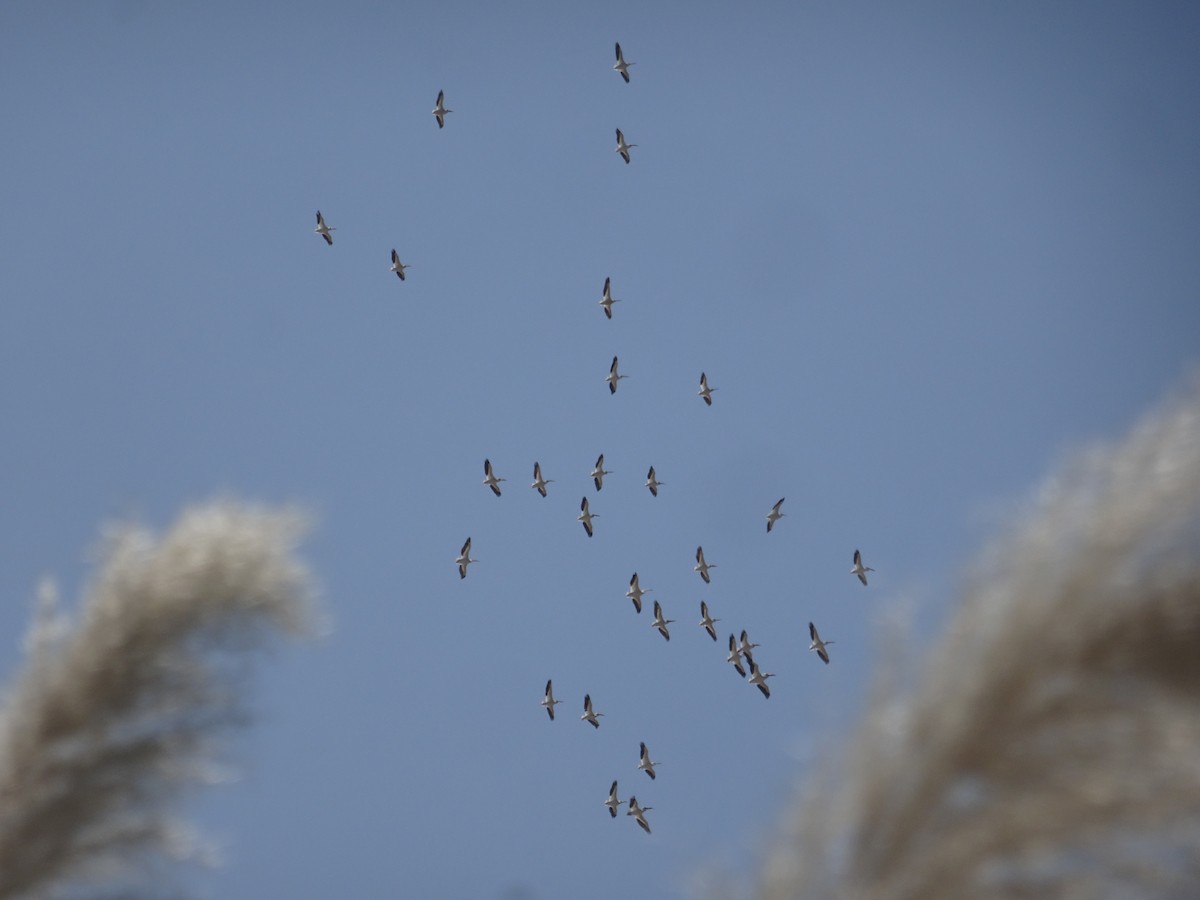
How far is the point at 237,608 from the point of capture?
2354mm

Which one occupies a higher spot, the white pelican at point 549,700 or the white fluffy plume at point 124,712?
the white pelican at point 549,700

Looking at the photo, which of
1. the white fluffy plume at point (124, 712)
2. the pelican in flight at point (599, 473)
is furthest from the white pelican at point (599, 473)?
the white fluffy plume at point (124, 712)

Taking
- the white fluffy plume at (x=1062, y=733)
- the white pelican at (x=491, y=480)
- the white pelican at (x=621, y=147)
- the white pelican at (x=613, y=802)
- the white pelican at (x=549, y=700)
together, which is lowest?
the white fluffy plume at (x=1062, y=733)

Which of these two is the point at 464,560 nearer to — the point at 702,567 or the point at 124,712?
the point at 702,567

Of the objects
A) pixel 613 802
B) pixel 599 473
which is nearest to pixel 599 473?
pixel 599 473

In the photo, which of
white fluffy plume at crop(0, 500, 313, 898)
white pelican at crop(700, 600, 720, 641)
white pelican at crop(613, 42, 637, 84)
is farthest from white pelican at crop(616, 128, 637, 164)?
white fluffy plume at crop(0, 500, 313, 898)

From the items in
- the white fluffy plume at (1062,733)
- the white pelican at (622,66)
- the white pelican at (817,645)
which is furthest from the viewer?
the white pelican at (622,66)

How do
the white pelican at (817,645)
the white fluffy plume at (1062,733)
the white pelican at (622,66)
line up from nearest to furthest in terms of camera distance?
the white fluffy plume at (1062,733) → the white pelican at (817,645) → the white pelican at (622,66)

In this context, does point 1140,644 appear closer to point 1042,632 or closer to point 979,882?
point 1042,632

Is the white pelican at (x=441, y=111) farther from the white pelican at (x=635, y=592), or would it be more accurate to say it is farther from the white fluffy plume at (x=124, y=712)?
the white fluffy plume at (x=124, y=712)

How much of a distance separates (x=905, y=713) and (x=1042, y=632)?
0.55 feet

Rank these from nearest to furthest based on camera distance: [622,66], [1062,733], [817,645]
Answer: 1. [1062,733]
2. [817,645]
3. [622,66]

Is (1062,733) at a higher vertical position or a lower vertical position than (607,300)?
lower

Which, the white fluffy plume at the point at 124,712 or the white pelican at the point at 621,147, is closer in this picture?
the white fluffy plume at the point at 124,712
